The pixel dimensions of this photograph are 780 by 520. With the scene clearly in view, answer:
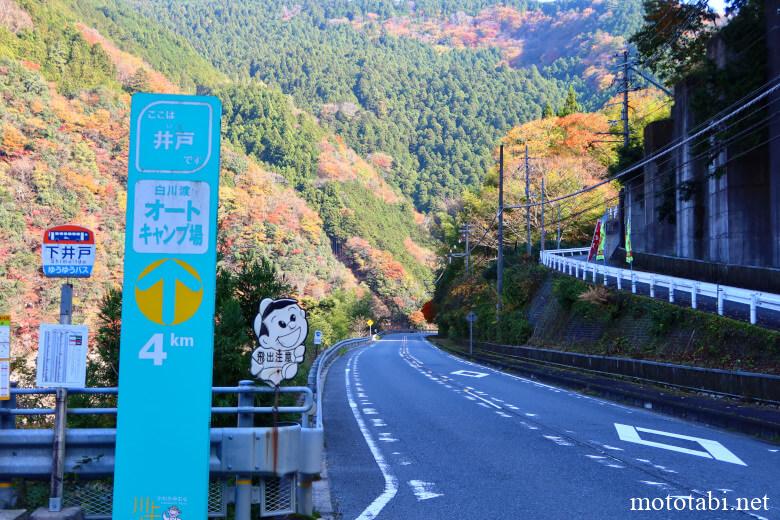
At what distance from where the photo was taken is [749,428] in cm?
1312

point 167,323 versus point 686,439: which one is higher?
point 167,323

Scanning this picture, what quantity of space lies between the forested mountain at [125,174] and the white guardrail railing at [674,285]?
1059cm

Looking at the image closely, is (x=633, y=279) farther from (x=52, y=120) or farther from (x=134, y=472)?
(x=52, y=120)

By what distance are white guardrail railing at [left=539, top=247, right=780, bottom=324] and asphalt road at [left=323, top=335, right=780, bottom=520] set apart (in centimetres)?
367

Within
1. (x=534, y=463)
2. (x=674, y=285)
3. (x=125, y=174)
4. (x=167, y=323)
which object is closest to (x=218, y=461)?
(x=167, y=323)

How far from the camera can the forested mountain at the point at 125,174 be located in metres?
52.2

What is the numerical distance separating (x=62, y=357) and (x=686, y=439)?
9872mm

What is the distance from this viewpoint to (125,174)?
209ft

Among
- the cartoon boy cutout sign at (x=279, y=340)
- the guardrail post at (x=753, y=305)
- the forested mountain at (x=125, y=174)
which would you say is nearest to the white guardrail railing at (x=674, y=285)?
the guardrail post at (x=753, y=305)

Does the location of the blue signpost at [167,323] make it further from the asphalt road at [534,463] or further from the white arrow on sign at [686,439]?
the white arrow on sign at [686,439]

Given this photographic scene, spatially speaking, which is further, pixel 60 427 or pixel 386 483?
pixel 386 483

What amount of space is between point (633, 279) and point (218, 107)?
2602 centimetres

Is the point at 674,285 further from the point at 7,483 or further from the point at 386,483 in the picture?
the point at 7,483

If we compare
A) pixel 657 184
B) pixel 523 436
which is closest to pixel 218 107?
pixel 523 436
